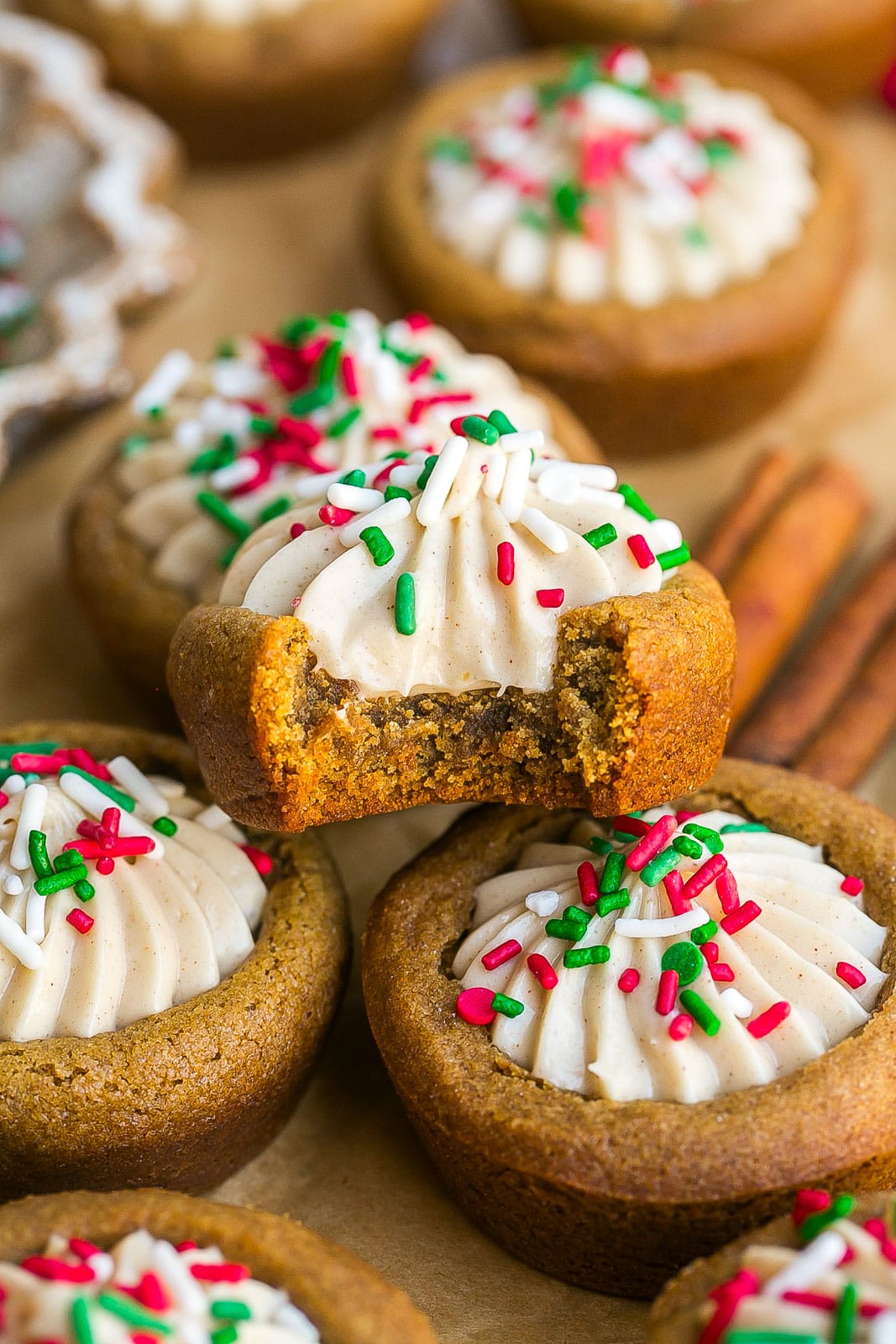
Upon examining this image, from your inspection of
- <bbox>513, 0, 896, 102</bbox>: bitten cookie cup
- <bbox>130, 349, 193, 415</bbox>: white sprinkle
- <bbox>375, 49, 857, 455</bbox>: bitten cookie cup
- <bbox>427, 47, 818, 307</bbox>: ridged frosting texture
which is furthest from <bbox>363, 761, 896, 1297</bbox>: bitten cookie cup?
<bbox>513, 0, 896, 102</bbox>: bitten cookie cup

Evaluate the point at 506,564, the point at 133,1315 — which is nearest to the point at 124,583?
the point at 506,564

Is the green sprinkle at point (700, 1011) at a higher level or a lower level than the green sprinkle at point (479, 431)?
lower

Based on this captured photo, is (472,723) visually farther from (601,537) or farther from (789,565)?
(789,565)

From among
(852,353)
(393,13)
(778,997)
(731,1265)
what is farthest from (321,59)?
(731,1265)

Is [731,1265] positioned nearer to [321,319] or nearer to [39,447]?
[321,319]

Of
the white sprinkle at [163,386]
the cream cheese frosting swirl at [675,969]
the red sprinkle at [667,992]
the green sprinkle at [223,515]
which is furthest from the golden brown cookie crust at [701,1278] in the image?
the white sprinkle at [163,386]

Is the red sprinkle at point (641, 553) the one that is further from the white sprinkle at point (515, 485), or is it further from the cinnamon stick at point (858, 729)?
the cinnamon stick at point (858, 729)

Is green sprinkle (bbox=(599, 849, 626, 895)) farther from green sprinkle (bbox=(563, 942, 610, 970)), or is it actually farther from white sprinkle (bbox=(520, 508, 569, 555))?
white sprinkle (bbox=(520, 508, 569, 555))
